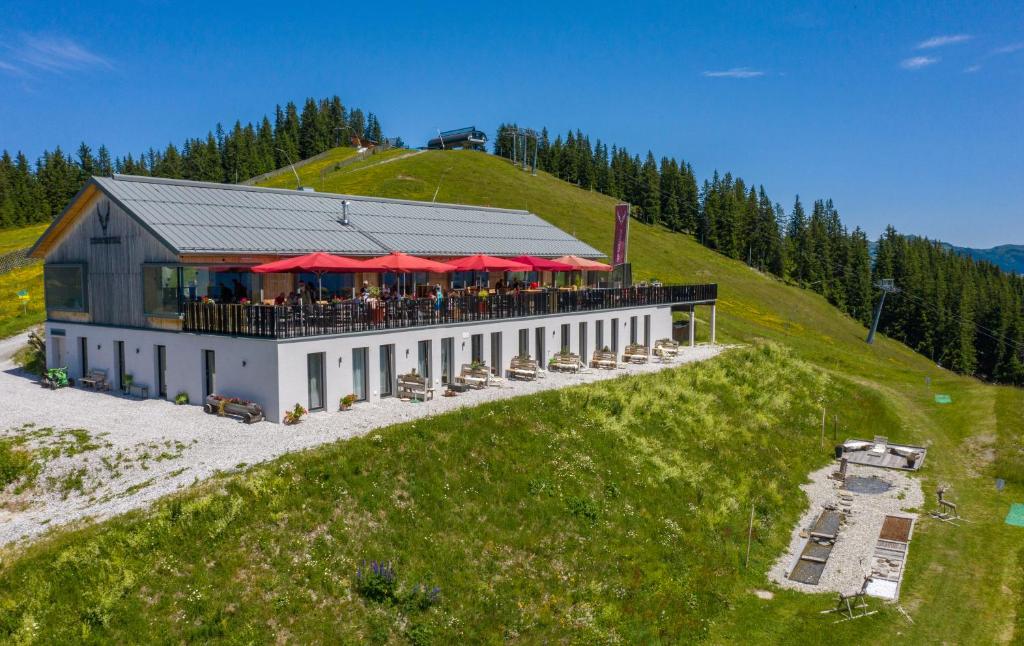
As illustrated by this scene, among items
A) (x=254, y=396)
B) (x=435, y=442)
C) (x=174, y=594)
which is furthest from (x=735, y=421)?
(x=174, y=594)

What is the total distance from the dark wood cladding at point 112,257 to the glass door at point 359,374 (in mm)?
8198

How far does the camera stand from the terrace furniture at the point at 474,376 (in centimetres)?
3025

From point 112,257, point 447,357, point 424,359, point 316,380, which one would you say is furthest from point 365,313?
point 112,257

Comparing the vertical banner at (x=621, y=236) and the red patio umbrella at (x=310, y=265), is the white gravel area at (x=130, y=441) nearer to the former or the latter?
the red patio umbrella at (x=310, y=265)

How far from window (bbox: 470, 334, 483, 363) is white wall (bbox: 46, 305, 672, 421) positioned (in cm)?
29

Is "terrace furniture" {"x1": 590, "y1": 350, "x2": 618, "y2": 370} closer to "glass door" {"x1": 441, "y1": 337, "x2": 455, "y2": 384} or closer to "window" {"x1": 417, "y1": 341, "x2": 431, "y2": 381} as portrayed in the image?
"glass door" {"x1": 441, "y1": 337, "x2": 455, "y2": 384}

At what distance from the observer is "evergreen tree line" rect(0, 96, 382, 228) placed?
114000 millimetres

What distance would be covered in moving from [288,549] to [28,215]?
12220cm

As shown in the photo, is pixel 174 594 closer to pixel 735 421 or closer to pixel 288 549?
pixel 288 549

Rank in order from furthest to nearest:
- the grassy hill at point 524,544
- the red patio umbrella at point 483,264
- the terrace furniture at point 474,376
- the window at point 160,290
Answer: the red patio umbrella at point 483,264, the terrace furniture at point 474,376, the window at point 160,290, the grassy hill at point 524,544

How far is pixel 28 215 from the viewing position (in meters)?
112

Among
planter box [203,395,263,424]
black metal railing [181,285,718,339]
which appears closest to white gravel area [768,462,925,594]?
black metal railing [181,285,718,339]

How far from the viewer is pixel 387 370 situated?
2839cm

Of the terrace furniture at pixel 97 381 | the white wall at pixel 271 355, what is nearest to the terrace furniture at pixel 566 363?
the white wall at pixel 271 355
